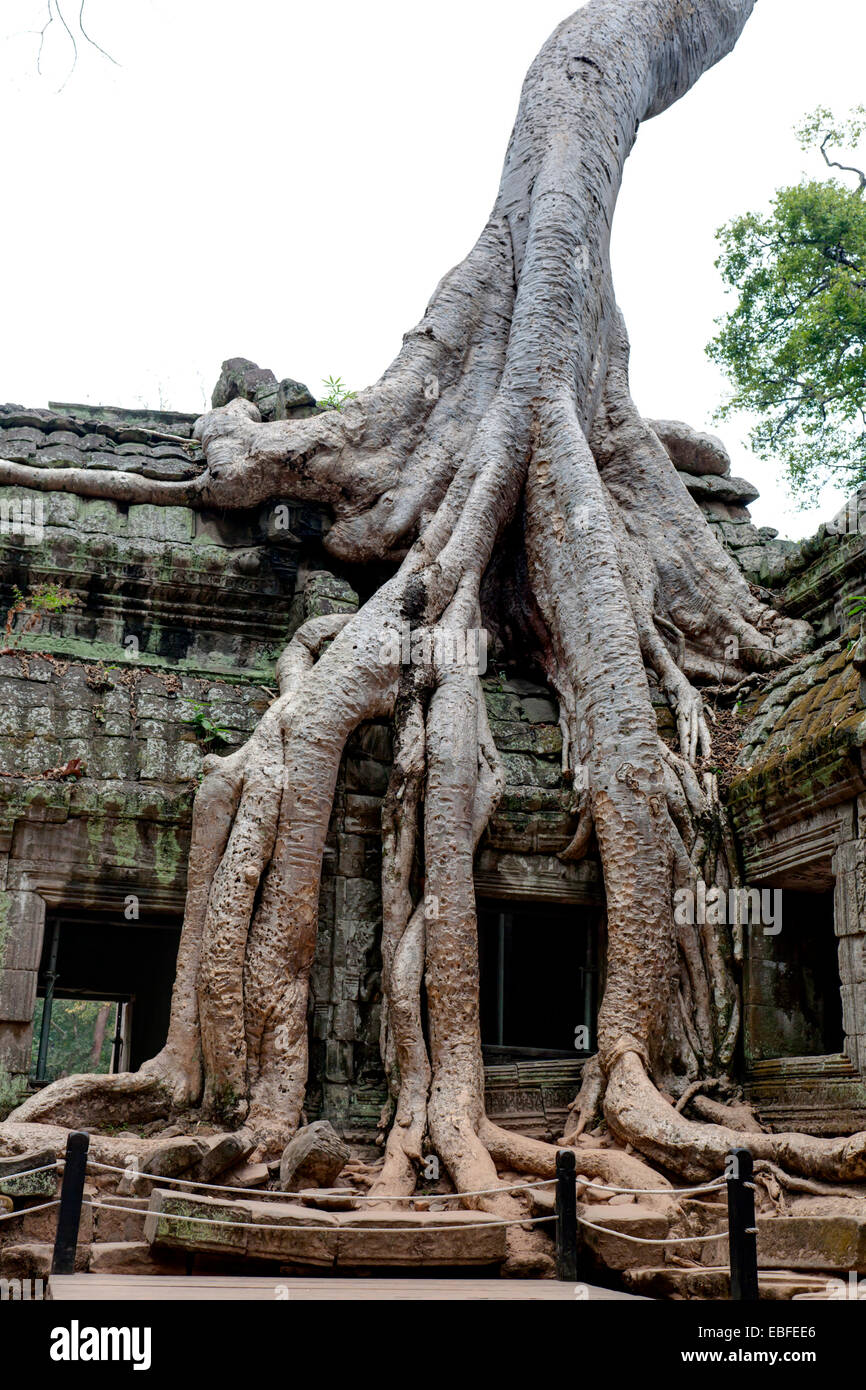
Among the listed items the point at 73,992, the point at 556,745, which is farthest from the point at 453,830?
the point at 73,992

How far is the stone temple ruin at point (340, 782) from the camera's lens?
5809 mm

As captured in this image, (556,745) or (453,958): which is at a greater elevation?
(556,745)

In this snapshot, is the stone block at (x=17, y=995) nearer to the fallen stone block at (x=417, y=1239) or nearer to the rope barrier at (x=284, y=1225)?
the rope barrier at (x=284, y=1225)

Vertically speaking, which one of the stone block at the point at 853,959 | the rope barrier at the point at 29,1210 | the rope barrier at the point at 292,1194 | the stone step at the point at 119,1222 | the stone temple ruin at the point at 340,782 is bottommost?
the stone step at the point at 119,1222

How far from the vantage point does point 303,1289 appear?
147 inches

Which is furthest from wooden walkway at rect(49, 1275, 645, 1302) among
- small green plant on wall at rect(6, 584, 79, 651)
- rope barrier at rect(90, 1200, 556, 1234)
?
small green plant on wall at rect(6, 584, 79, 651)

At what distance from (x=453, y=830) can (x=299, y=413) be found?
9.83ft

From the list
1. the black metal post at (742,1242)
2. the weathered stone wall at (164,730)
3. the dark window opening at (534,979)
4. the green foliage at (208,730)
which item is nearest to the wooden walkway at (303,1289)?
the black metal post at (742,1242)

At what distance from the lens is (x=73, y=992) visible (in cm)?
972

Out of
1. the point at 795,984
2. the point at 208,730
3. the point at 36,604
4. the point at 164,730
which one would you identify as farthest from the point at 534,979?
the point at 36,604

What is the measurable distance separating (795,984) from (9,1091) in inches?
142

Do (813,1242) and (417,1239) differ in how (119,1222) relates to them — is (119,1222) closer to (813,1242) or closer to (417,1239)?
(417,1239)

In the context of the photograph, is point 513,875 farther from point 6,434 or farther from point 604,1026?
point 6,434

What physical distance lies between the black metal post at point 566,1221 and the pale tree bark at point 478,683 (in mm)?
943
